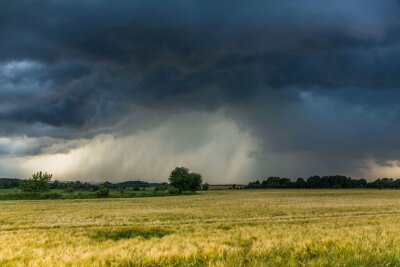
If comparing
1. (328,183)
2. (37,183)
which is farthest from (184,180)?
(328,183)

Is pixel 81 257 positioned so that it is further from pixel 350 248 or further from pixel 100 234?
pixel 100 234

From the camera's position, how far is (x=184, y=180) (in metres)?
124

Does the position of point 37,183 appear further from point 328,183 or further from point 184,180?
point 328,183

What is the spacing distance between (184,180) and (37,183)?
4760 centimetres

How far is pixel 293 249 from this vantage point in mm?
8789

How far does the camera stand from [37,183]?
115 metres

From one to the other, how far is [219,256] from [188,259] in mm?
679

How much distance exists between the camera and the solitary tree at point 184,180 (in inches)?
4872

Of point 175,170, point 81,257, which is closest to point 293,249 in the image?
point 81,257

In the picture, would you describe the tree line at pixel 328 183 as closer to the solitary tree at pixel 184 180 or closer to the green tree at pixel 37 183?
the solitary tree at pixel 184 180

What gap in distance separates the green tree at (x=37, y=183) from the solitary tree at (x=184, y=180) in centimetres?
4099

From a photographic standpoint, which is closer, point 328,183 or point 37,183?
point 37,183

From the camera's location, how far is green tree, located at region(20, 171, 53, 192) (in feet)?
373

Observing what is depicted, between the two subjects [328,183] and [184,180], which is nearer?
[184,180]
